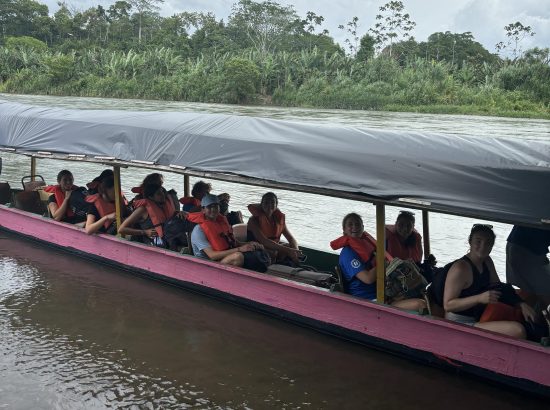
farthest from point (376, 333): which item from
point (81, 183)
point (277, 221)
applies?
point (81, 183)

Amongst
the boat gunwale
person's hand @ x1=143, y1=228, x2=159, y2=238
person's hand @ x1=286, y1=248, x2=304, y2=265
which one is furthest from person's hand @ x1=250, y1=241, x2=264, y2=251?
person's hand @ x1=143, y1=228, x2=159, y2=238

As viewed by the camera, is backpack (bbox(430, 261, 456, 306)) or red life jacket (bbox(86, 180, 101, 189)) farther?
red life jacket (bbox(86, 180, 101, 189))

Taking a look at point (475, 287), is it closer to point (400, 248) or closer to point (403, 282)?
point (403, 282)

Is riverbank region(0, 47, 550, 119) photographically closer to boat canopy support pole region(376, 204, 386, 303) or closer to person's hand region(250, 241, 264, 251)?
person's hand region(250, 241, 264, 251)

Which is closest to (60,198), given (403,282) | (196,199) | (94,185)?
(94,185)

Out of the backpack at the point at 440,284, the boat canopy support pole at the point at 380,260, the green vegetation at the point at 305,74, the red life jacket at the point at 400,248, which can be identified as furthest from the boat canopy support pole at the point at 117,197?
the green vegetation at the point at 305,74

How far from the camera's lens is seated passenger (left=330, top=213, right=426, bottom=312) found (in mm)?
6086

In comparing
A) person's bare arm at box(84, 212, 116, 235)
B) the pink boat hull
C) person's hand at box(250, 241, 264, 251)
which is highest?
person's bare arm at box(84, 212, 116, 235)

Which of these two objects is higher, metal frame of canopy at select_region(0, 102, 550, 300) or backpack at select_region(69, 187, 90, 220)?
metal frame of canopy at select_region(0, 102, 550, 300)

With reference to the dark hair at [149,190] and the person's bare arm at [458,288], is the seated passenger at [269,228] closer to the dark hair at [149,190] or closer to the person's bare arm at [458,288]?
the dark hair at [149,190]

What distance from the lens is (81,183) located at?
52.4 feet

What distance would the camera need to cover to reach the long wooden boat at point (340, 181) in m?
4.96

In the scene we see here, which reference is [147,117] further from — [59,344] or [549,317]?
[549,317]

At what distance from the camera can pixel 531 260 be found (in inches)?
224
